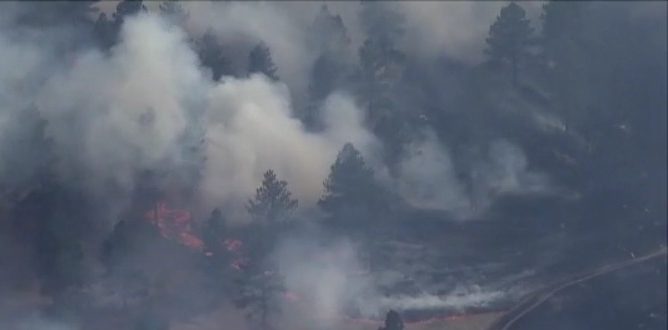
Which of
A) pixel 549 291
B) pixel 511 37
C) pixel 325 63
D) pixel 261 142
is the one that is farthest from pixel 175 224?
pixel 511 37

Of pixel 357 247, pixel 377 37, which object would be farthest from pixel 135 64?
pixel 377 37

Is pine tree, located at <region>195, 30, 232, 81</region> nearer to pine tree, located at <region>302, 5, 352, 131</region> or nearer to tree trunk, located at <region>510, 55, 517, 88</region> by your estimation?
pine tree, located at <region>302, 5, 352, 131</region>

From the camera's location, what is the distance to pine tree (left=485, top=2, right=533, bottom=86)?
98.9 meters

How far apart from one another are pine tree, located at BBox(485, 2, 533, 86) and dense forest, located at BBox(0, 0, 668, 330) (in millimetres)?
314

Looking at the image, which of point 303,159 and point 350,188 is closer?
point 350,188

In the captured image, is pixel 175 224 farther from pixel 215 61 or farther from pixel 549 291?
pixel 549 291

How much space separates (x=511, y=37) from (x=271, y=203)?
129ft

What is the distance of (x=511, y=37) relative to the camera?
331 ft

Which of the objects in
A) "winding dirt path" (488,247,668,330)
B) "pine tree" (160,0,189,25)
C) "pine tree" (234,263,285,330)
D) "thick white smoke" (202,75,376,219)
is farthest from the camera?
"pine tree" (160,0,189,25)

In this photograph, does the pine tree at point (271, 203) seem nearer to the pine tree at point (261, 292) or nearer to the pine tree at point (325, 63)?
the pine tree at point (261, 292)

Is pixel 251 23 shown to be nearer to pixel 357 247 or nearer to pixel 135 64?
pixel 135 64

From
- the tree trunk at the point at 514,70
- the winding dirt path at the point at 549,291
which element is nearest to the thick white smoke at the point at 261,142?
the winding dirt path at the point at 549,291

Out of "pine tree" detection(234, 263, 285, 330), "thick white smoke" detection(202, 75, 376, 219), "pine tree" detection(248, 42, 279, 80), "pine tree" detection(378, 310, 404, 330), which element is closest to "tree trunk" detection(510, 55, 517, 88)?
"thick white smoke" detection(202, 75, 376, 219)

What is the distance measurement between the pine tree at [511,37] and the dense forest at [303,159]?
314 millimetres
